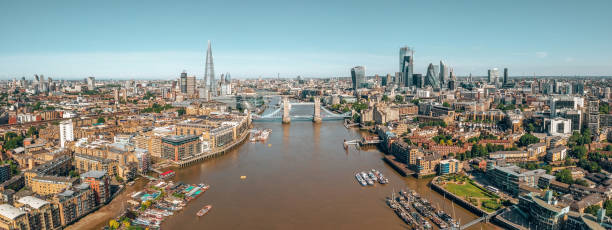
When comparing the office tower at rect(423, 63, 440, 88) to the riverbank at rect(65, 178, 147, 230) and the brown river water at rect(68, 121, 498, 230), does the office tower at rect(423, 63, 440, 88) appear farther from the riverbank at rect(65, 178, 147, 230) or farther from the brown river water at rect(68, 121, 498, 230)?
the riverbank at rect(65, 178, 147, 230)

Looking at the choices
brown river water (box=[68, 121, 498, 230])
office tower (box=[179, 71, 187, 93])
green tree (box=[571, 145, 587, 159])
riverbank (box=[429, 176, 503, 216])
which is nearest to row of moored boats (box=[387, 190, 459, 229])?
brown river water (box=[68, 121, 498, 230])

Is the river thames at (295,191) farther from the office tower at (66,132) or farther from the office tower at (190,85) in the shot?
the office tower at (190,85)

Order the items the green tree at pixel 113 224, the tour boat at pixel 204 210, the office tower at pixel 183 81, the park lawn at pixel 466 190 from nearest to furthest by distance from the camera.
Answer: the green tree at pixel 113 224 < the tour boat at pixel 204 210 < the park lawn at pixel 466 190 < the office tower at pixel 183 81

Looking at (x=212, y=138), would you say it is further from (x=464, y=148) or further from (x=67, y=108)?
(x=67, y=108)

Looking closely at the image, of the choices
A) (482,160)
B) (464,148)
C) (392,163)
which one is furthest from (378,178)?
(464,148)

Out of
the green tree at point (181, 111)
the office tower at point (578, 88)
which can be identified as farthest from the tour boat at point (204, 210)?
the office tower at point (578, 88)

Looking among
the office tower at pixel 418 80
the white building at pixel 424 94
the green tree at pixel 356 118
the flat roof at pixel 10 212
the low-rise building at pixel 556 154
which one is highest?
the office tower at pixel 418 80
